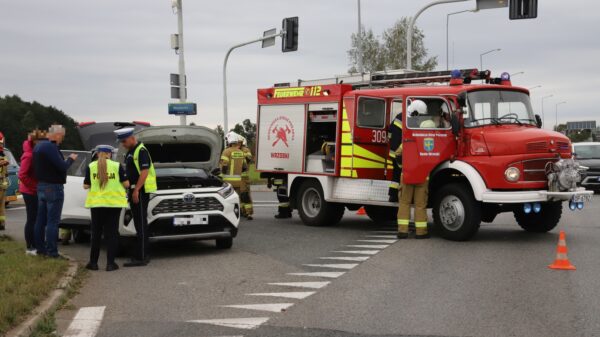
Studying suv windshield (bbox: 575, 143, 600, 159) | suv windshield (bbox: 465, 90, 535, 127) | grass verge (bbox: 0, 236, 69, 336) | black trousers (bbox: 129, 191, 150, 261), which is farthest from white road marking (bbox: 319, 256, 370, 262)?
suv windshield (bbox: 575, 143, 600, 159)

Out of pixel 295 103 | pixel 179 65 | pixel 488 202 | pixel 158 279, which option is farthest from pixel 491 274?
pixel 179 65

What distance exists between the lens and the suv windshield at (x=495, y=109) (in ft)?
41.2

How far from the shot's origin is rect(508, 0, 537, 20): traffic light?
2117 cm

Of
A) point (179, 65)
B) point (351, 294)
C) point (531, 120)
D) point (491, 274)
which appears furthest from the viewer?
point (179, 65)

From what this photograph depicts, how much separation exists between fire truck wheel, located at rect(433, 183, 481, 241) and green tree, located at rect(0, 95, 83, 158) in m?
80.2

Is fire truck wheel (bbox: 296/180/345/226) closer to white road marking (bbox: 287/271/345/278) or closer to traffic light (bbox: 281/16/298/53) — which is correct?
white road marking (bbox: 287/271/345/278)

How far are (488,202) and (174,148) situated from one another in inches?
204

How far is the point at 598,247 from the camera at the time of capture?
11.6 metres

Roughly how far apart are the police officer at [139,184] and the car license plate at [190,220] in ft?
1.77

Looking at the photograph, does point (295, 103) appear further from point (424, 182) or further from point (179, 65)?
point (179, 65)

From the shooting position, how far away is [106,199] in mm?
10094

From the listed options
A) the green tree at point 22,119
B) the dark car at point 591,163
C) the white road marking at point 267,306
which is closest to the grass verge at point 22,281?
the white road marking at point 267,306

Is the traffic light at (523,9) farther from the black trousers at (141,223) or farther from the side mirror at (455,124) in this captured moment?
the black trousers at (141,223)

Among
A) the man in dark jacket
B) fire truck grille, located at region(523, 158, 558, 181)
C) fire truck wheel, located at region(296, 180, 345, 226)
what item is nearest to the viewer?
the man in dark jacket
